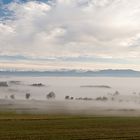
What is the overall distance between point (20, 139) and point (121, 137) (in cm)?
1248

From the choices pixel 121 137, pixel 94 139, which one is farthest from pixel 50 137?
pixel 121 137

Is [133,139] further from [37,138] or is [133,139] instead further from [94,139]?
[37,138]

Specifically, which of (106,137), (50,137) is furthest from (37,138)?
(106,137)

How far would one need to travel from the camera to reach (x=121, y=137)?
46.8 m

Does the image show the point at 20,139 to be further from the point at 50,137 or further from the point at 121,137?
the point at 121,137

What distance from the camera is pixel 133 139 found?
45406 millimetres

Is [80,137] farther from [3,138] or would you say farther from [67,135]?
[3,138]

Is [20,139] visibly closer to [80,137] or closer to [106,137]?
[80,137]

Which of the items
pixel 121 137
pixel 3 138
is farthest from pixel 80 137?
pixel 3 138

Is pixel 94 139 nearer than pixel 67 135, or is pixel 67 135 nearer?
pixel 94 139

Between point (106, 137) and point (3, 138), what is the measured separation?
1247cm

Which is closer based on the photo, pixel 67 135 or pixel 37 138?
pixel 37 138

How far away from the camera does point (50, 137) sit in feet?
151

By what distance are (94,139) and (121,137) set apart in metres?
3.94
